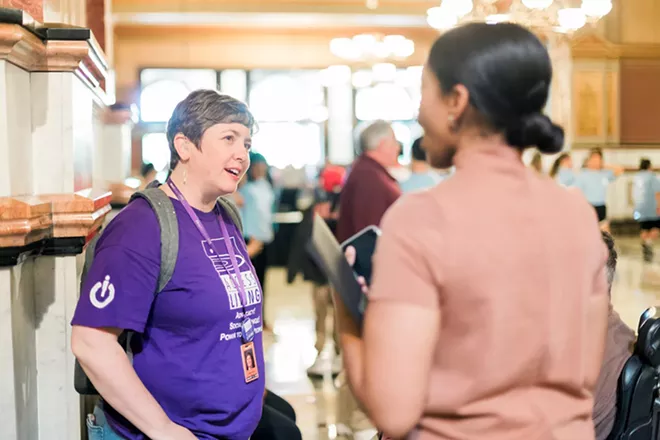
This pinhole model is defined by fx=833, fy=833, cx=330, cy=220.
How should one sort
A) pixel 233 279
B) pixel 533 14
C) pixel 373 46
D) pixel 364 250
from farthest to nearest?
pixel 373 46, pixel 533 14, pixel 233 279, pixel 364 250

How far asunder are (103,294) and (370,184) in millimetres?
3600

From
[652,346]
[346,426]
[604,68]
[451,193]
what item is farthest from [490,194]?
[604,68]

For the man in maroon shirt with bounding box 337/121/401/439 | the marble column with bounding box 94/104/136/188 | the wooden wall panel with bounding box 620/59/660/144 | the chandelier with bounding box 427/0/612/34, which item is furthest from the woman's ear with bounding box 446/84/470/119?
the wooden wall panel with bounding box 620/59/660/144

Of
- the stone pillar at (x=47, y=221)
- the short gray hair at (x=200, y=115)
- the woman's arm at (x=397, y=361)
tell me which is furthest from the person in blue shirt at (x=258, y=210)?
the woman's arm at (x=397, y=361)

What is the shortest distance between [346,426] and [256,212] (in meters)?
3.26

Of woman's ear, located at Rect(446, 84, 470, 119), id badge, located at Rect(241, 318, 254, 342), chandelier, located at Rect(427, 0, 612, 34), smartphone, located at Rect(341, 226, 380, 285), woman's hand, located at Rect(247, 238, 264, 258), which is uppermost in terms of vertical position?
chandelier, located at Rect(427, 0, 612, 34)

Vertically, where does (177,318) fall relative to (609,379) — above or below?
above

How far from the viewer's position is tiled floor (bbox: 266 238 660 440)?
557 cm

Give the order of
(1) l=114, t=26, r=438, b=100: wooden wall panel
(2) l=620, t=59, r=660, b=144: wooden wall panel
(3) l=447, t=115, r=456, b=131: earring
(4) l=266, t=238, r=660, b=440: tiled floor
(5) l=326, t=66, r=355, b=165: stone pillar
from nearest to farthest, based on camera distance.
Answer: (3) l=447, t=115, r=456, b=131: earring
(4) l=266, t=238, r=660, b=440: tiled floor
(2) l=620, t=59, r=660, b=144: wooden wall panel
(1) l=114, t=26, r=438, b=100: wooden wall panel
(5) l=326, t=66, r=355, b=165: stone pillar

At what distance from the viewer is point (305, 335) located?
8242 mm

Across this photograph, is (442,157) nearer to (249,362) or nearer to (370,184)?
(249,362)

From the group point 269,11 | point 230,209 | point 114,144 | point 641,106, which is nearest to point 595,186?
point 114,144

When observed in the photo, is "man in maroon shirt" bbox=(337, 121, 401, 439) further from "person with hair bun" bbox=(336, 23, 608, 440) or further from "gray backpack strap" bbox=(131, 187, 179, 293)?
"person with hair bun" bbox=(336, 23, 608, 440)

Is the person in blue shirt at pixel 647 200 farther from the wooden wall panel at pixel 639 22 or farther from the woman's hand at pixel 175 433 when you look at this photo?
the woman's hand at pixel 175 433
